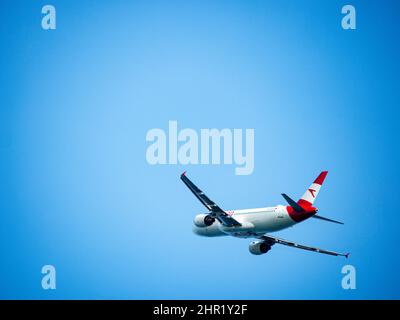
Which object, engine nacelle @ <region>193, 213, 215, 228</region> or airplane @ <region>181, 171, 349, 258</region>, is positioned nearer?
airplane @ <region>181, 171, 349, 258</region>

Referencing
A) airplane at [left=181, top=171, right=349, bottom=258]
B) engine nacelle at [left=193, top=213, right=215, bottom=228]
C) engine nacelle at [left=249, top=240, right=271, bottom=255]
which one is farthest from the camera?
engine nacelle at [left=249, top=240, right=271, bottom=255]

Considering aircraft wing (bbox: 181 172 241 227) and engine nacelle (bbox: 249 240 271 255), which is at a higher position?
aircraft wing (bbox: 181 172 241 227)

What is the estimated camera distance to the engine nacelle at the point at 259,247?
320 ft

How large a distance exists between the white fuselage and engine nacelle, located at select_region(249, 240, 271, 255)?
19.8 feet

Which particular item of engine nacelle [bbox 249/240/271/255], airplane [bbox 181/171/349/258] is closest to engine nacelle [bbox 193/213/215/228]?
airplane [bbox 181/171/349/258]

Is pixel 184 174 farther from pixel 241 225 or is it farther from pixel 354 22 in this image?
pixel 354 22

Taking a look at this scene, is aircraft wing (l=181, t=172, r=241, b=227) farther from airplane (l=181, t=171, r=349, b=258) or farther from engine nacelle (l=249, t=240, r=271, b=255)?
engine nacelle (l=249, t=240, r=271, b=255)

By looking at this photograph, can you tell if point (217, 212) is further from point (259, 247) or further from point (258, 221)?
point (259, 247)

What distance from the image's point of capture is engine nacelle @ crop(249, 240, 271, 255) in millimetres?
97625

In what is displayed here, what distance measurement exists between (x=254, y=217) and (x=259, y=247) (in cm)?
956
